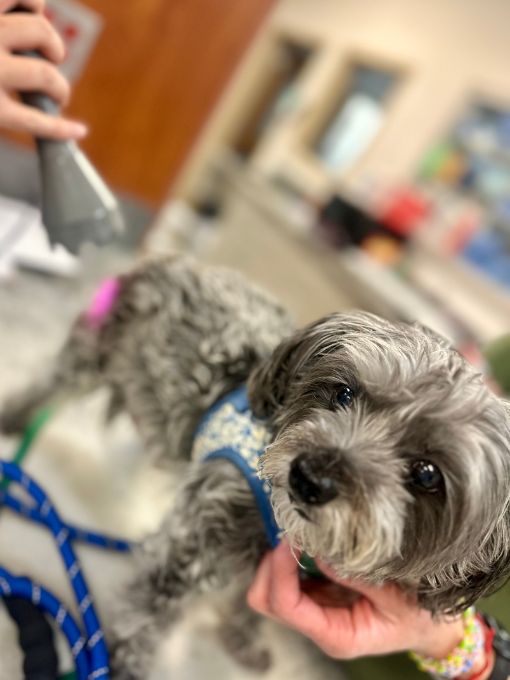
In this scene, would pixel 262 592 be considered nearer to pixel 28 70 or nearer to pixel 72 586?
pixel 72 586

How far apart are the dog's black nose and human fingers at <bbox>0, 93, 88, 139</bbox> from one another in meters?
0.86

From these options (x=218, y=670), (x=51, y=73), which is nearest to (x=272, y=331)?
(x=51, y=73)

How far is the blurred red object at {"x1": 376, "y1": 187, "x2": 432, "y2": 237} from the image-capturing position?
386 cm

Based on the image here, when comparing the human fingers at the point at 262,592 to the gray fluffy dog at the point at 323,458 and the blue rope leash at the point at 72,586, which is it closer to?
the gray fluffy dog at the point at 323,458

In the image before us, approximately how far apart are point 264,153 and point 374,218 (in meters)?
2.87

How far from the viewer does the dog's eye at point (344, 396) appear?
Result: 3.02 ft

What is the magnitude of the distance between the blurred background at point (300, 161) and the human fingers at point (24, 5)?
0.87 m

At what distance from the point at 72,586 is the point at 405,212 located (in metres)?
3.58

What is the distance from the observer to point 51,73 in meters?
1.03

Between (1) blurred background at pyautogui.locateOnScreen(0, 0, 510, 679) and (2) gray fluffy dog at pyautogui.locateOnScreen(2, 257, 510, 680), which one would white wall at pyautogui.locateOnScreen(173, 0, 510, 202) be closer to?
(1) blurred background at pyautogui.locateOnScreen(0, 0, 510, 679)

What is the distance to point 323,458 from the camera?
0.81 m

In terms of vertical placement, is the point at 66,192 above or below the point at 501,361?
below

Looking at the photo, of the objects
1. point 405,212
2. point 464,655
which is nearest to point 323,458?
point 464,655

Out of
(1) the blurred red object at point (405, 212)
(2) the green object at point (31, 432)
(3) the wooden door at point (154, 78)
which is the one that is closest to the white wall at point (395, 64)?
(3) the wooden door at point (154, 78)
